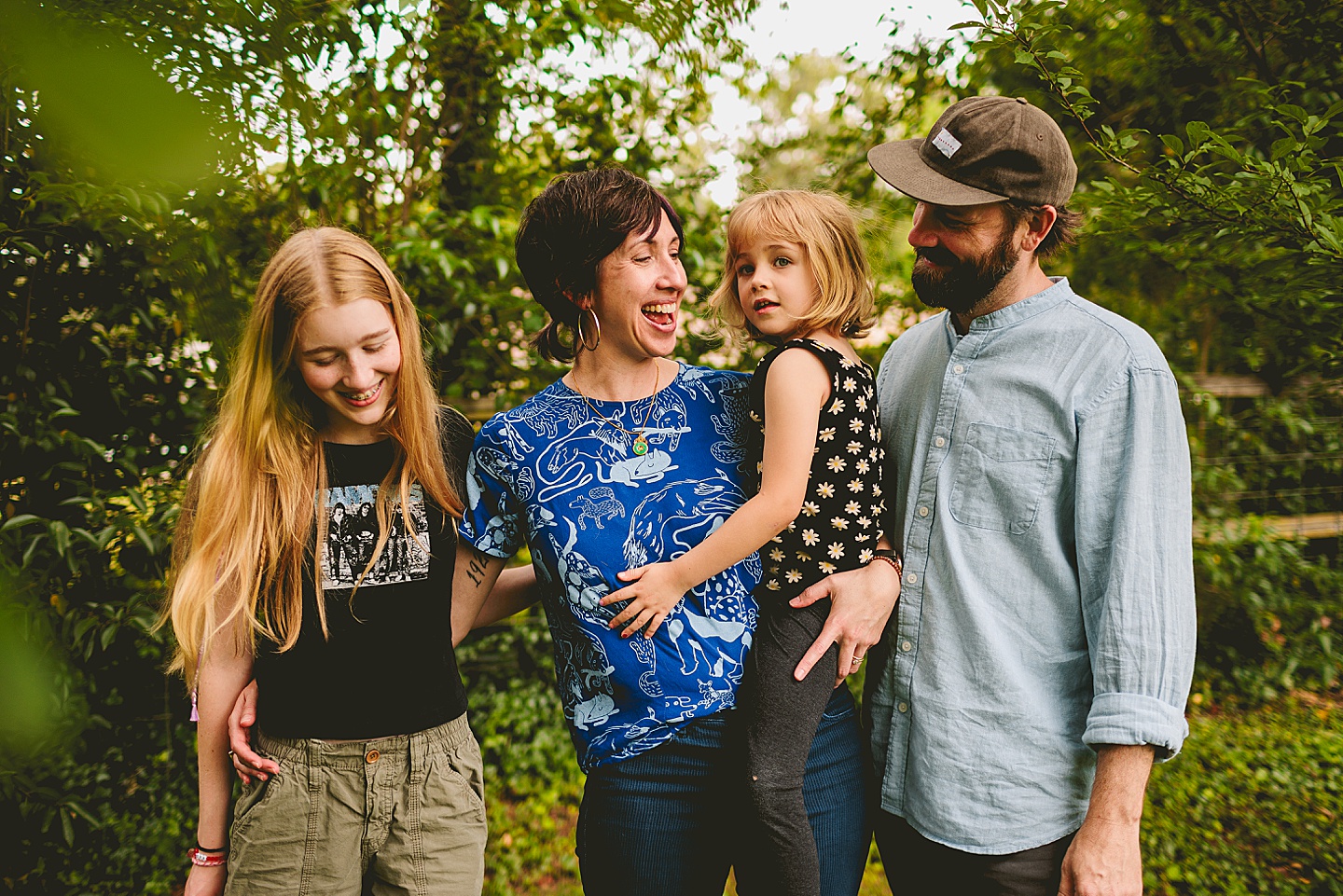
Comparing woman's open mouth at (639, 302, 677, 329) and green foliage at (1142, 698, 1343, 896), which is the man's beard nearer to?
woman's open mouth at (639, 302, 677, 329)

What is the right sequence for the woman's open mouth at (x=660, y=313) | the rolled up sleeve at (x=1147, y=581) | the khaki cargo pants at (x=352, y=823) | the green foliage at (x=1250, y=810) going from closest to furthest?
the rolled up sleeve at (x=1147, y=581) < the khaki cargo pants at (x=352, y=823) < the woman's open mouth at (x=660, y=313) < the green foliage at (x=1250, y=810)

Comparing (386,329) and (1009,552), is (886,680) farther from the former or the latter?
(386,329)

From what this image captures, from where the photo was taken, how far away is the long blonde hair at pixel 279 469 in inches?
61.8

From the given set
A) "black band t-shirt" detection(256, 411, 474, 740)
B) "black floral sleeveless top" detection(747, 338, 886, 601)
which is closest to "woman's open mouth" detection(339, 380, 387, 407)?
"black band t-shirt" detection(256, 411, 474, 740)

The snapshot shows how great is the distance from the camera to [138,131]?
187cm

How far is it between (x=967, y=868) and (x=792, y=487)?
0.74m

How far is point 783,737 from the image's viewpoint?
58.6 inches

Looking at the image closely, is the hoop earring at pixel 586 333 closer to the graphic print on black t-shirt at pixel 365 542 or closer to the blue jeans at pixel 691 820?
the graphic print on black t-shirt at pixel 365 542

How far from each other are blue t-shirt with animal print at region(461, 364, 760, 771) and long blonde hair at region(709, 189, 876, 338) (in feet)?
1.25

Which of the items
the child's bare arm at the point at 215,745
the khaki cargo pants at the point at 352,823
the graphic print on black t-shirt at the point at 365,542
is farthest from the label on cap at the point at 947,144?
the child's bare arm at the point at 215,745

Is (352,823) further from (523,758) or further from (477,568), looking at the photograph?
(523,758)

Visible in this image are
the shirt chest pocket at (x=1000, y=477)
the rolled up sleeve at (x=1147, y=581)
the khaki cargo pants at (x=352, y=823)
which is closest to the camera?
the rolled up sleeve at (x=1147, y=581)

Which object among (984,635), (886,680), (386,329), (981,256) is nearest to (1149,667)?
(984,635)

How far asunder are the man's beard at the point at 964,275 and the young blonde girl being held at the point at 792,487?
0.22m
